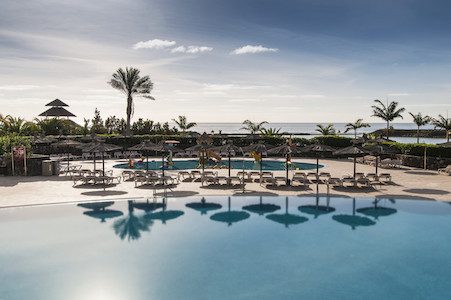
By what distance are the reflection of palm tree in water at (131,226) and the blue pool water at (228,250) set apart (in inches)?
1.5

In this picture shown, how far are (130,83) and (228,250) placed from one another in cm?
4030

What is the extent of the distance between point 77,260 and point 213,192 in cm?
874

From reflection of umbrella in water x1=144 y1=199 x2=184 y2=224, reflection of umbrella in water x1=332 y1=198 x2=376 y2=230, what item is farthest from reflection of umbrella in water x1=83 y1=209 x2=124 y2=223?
reflection of umbrella in water x1=332 y1=198 x2=376 y2=230

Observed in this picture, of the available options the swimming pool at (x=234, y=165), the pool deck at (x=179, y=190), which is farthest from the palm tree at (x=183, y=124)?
the pool deck at (x=179, y=190)

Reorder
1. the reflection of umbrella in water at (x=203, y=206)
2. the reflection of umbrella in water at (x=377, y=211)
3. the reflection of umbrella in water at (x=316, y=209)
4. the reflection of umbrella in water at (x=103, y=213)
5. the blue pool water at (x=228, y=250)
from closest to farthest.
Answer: the blue pool water at (x=228, y=250), the reflection of umbrella in water at (x=103, y=213), the reflection of umbrella in water at (x=377, y=211), the reflection of umbrella in water at (x=316, y=209), the reflection of umbrella in water at (x=203, y=206)

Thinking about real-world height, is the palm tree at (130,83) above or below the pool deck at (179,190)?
above

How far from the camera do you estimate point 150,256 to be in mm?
10453

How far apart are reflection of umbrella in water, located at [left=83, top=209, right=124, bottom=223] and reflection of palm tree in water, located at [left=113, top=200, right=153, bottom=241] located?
0.56 metres

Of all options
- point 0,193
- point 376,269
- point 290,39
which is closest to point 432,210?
point 376,269

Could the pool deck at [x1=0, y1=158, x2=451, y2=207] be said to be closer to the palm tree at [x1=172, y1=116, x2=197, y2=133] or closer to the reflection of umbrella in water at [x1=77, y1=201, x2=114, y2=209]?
the reflection of umbrella in water at [x1=77, y1=201, x2=114, y2=209]

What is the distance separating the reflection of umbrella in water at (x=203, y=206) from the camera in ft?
49.7

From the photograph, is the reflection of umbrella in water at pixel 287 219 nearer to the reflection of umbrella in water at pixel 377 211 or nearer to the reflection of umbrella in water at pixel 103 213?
the reflection of umbrella in water at pixel 377 211

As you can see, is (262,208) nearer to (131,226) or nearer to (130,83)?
(131,226)

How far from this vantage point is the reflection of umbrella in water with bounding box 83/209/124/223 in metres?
14.3
